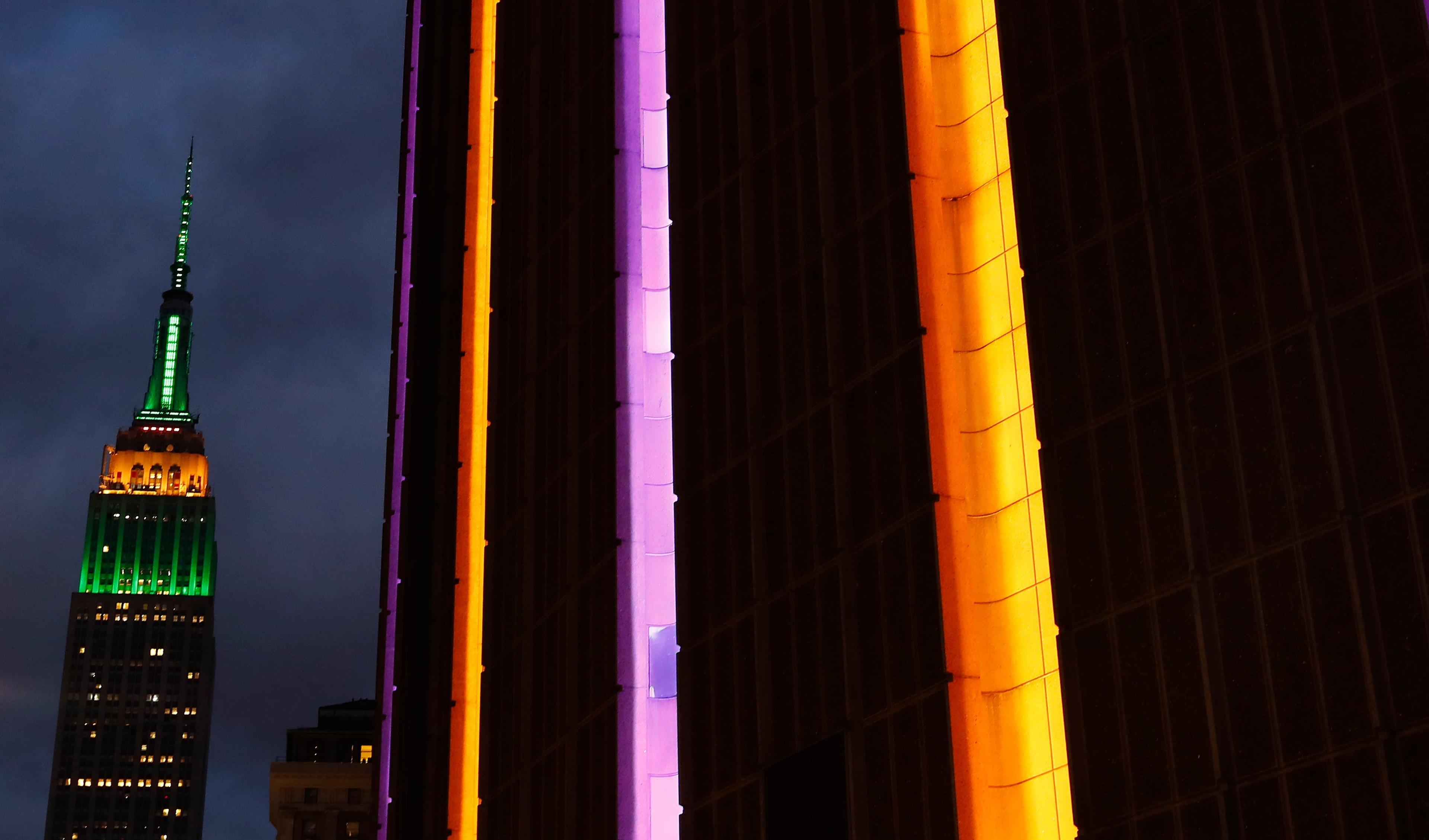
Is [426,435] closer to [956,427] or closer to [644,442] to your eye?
[644,442]

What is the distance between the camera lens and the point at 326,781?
157125 millimetres

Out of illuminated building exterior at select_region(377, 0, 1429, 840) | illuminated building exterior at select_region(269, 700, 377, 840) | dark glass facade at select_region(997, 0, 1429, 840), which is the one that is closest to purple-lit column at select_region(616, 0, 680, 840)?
illuminated building exterior at select_region(377, 0, 1429, 840)

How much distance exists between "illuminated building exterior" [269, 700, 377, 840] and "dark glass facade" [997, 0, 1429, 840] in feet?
368

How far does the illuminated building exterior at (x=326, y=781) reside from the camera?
487 ft

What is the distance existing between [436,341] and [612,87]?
53.3ft

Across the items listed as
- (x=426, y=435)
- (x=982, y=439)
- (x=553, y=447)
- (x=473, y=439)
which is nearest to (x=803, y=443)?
(x=982, y=439)

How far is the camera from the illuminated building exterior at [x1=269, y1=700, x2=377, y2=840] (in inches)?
5846

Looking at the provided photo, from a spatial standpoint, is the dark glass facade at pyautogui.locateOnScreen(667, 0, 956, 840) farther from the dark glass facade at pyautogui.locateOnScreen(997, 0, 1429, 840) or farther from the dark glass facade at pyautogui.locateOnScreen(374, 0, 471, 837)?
the dark glass facade at pyautogui.locateOnScreen(374, 0, 471, 837)

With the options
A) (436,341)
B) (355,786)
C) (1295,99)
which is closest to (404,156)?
(436,341)

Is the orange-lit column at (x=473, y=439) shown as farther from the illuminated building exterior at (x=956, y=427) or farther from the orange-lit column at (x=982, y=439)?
the orange-lit column at (x=982, y=439)

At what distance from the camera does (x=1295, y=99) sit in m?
26.6

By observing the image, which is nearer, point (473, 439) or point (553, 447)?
point (553, 447)

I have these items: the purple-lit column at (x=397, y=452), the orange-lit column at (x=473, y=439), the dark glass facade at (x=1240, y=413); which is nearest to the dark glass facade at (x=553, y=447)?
the orange-lit column at (x=473, y=439)

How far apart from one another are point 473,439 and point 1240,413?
36097mm
